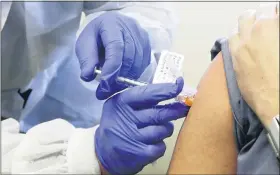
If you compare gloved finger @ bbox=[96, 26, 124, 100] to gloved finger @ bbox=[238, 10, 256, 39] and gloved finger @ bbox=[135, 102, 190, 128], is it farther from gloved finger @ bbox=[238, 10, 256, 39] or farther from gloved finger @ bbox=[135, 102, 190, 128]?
gloved finger @ bbox=[238, 10, 256, 39]

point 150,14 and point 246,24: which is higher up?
point 246,24

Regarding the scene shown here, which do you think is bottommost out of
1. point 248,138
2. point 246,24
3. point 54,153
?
point 54,153

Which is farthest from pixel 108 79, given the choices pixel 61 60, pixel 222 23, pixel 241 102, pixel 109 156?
pixel 222 23

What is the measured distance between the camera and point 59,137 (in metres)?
0.97

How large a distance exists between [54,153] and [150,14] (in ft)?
2.02

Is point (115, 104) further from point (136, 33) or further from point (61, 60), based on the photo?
point (61, 60)

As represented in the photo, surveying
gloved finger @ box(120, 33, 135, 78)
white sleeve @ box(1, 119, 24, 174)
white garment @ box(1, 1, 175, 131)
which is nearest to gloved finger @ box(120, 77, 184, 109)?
gloved finger @ box(120, 33, 135, 78)

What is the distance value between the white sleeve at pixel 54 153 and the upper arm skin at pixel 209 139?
25cm

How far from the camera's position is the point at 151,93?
84cm

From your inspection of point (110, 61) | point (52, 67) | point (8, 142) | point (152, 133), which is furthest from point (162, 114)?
point (52, 67)

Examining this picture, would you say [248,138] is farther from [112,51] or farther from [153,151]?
[112,51]

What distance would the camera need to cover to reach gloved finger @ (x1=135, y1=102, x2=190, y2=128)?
85cm

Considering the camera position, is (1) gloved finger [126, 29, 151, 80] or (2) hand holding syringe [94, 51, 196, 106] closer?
(2) hand holding syringe [94, 51, 196, 106]

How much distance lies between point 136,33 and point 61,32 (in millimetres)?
332
